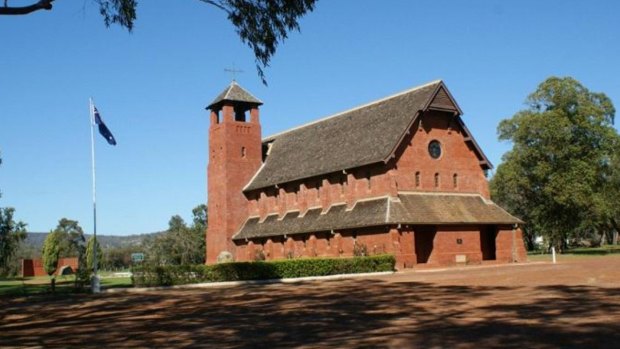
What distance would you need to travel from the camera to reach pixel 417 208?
4278 cm

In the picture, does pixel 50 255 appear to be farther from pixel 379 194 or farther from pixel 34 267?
pixel 379 194

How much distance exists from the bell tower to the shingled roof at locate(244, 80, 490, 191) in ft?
4.70

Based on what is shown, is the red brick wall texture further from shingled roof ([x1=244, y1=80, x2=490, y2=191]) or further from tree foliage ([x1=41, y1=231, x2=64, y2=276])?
shingled roof ([x1=244, y1=80, x2=490, y2=191])

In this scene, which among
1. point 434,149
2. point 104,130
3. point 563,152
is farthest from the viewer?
point 563,152

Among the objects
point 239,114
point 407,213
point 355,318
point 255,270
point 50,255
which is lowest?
point 355,318

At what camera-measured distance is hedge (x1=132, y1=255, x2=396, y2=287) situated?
34281 mm

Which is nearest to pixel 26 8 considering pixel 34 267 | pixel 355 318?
pixel 355 318

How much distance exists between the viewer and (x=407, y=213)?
1639 inches

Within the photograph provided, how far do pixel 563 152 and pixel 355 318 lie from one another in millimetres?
48679

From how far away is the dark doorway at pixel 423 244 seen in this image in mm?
44812

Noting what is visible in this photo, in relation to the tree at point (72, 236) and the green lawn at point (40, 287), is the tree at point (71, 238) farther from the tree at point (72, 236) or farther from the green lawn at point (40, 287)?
the green lawn at point (40, 287)

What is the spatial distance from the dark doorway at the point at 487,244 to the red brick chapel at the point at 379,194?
0.26ft

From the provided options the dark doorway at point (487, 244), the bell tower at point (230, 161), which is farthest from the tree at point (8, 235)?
the dark doorway at point (487, 244)

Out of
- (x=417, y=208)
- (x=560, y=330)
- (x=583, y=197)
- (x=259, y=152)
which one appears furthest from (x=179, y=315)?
(x=583, y=197)
